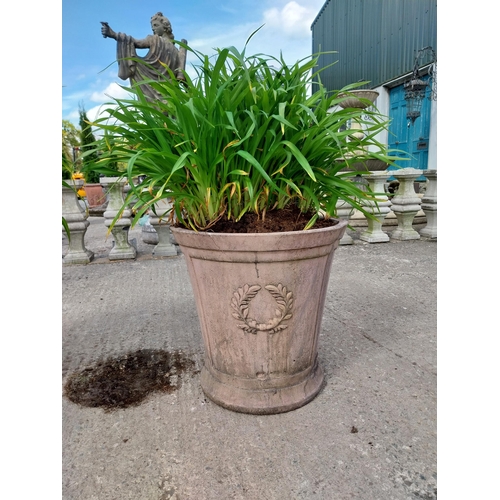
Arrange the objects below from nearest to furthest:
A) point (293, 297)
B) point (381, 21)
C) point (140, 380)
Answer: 1. point (293, 297)
2. point (140, 380)
3. point (381, 21)

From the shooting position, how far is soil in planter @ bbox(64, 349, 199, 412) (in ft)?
4.83

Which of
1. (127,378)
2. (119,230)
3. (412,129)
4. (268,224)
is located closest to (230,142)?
(268,224)

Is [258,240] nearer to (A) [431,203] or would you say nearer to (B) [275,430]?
(B) [275,430]

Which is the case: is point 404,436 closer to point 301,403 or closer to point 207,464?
point 301,403

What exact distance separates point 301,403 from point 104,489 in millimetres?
672

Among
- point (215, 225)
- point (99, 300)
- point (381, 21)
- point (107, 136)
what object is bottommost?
point (99, 300)

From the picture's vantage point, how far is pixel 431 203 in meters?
4.21

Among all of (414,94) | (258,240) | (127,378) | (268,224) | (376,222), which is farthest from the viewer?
(414,94)

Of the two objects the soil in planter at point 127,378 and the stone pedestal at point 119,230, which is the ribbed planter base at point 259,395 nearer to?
the soil in planter at point 127,378

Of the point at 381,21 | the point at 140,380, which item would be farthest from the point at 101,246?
the point at 381,21

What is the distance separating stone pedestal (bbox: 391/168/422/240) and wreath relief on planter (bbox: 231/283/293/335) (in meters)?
3.23

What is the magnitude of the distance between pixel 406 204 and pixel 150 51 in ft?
12.6

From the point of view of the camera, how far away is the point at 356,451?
117 cm

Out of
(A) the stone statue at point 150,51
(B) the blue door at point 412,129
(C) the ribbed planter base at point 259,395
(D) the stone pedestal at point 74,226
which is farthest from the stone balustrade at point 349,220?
(B) the blue door at point 412,129
